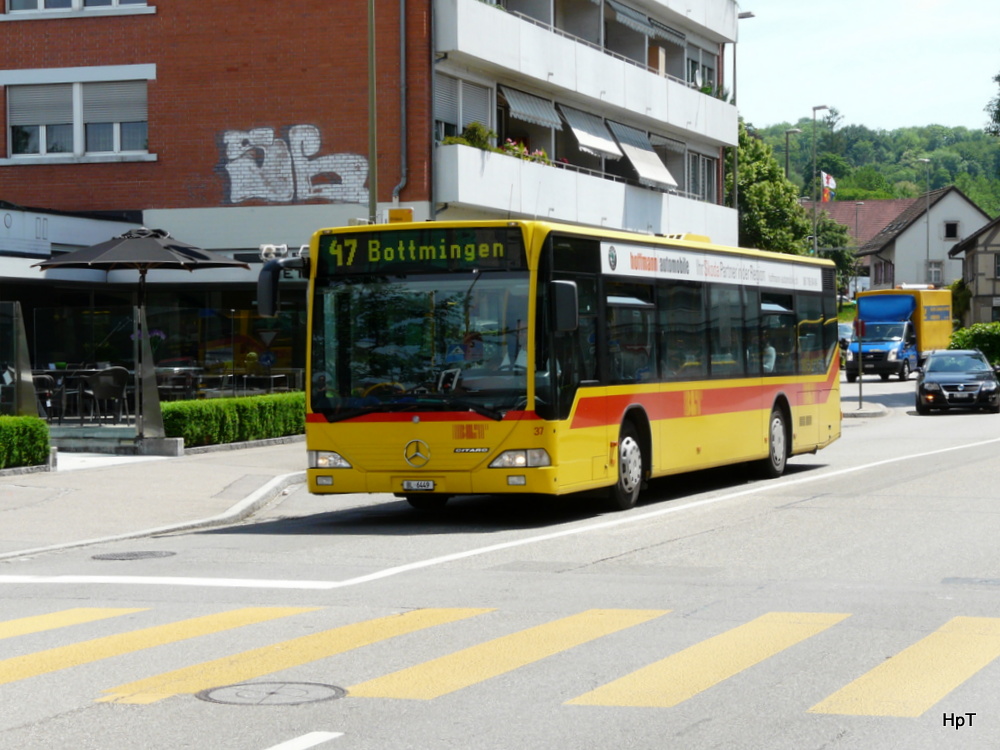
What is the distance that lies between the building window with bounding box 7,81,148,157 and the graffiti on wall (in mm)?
2310

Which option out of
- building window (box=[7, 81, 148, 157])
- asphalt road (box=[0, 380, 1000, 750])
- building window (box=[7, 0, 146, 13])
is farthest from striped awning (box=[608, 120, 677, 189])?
asphalt road (box=[0, 380, 1000, 750])

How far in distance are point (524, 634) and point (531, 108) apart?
2839cm

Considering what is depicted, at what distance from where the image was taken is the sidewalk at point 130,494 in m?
15.0

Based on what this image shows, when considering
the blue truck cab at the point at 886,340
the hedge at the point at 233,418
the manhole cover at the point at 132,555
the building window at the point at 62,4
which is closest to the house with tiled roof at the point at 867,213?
the blue truck cab at the point at 886,340

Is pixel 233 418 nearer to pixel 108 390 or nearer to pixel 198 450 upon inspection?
pixel 198 450

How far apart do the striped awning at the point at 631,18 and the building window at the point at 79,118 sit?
12666mm

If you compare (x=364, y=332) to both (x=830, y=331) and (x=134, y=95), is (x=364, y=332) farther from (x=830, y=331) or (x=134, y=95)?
(x=134, y=95)

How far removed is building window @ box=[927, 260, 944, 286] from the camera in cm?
11881

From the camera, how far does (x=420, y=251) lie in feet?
48.9

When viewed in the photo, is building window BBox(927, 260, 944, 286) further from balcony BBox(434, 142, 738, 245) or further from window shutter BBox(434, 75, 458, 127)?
window shutter BBox(434, 75, 458, 127)

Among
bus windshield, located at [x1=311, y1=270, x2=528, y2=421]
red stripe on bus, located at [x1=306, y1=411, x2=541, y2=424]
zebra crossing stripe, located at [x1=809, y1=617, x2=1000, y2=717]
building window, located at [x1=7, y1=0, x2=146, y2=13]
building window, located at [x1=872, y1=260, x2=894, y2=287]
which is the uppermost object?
building window, located at [x1=7, y1=0, x2=146, y2=13]

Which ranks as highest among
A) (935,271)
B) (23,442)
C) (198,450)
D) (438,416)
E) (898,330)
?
(935,271)

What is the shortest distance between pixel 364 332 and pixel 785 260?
8.08 m

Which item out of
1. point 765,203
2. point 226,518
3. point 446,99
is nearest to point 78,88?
point 446,99
